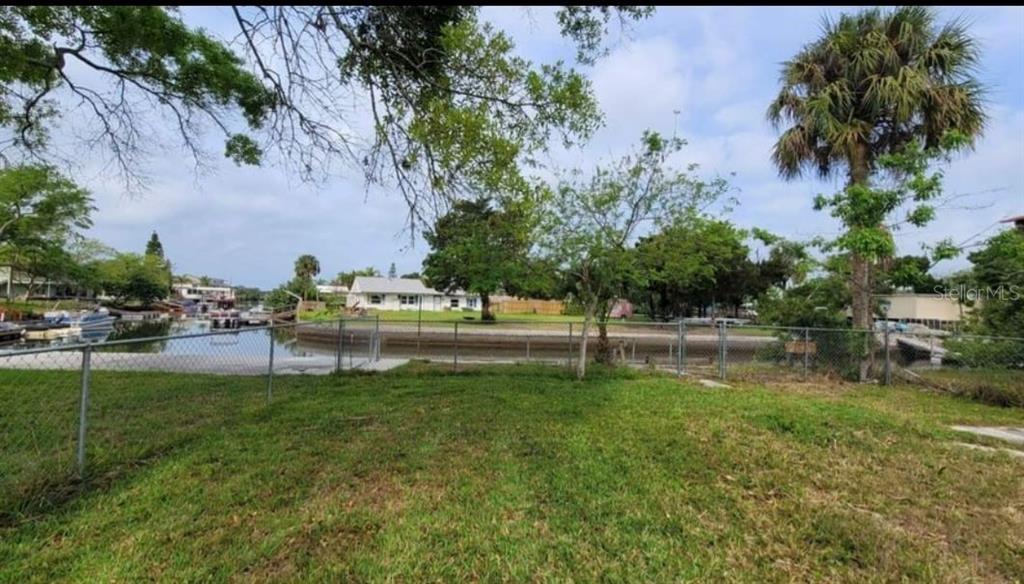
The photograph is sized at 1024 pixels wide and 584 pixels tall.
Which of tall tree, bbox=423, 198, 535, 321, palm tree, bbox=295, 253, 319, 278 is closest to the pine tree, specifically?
palm tree, bbox=295, 253, 319, 278

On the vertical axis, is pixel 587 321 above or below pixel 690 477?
above

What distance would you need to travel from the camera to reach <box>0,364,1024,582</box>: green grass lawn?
2.43 metres

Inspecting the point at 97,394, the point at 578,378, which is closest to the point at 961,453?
the point at 578,378

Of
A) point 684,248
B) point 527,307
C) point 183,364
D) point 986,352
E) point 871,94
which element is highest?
point 871,94

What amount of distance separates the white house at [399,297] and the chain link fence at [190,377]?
41.7 meters

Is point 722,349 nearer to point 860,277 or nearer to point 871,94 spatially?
point 860,277

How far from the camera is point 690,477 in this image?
143 inches

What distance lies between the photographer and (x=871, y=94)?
9.44 meters

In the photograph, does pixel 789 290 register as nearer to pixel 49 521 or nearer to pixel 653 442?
pixel 653 442

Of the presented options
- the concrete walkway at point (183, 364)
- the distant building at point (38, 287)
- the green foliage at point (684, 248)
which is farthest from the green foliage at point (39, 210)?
the green foliage at point (684, 248)

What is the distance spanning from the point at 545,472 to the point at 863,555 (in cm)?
193

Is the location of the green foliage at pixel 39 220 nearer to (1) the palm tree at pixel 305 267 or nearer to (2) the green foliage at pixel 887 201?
(2) the green foliage at pixel 887 201

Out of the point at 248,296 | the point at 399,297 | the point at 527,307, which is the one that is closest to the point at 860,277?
the point at 527,307

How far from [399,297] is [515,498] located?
5366 cm
